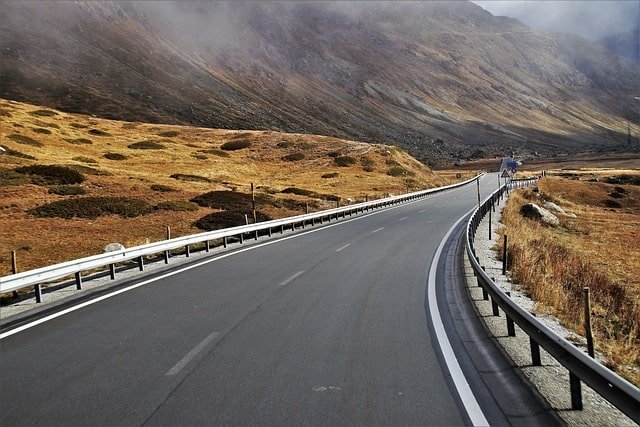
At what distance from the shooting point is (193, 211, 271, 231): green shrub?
26406mm

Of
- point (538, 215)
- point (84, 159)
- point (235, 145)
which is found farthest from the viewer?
point (235, 145)

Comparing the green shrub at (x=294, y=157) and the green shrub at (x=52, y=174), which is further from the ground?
the green shrub at (x=294, y=157)

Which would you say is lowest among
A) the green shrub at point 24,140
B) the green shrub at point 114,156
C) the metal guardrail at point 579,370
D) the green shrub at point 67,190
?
the metal guardrail at point 579,370

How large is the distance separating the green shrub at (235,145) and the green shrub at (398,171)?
20.0 metres

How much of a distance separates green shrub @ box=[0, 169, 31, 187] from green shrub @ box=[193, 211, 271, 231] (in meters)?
13.6

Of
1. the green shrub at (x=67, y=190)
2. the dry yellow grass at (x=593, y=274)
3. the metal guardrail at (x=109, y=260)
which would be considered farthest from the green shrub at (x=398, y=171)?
the green shrub at (x=67, y=190)

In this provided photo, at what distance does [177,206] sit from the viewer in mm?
31297

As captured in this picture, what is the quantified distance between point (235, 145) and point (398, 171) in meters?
22.0

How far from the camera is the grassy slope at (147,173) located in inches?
877

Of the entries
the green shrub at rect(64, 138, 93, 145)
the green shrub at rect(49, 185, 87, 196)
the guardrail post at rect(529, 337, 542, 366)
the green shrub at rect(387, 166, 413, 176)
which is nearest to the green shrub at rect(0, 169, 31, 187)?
the green shrub at rect(49, 185, 87, 196)

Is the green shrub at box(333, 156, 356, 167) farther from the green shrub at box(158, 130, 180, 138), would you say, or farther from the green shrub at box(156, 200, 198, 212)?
the green shrub at box(156, 200, 198, 212)

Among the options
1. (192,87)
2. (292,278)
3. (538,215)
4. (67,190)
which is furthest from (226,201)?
(192,87)

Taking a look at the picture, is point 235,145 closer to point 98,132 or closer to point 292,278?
point 98,132

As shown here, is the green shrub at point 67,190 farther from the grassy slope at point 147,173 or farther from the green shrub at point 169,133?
the green shrub at point 169,133
